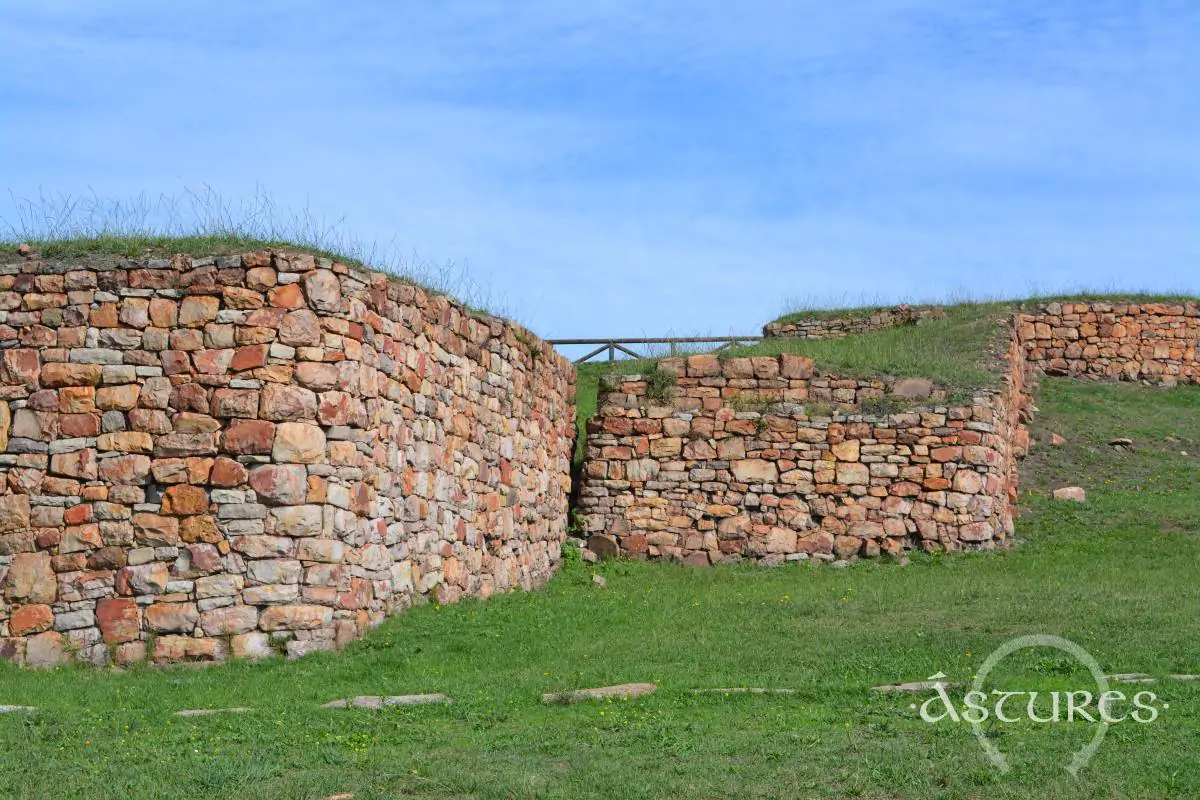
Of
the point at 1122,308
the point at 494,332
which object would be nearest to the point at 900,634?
the point at 494,332

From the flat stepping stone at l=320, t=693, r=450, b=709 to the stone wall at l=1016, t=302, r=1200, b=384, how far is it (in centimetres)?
1938

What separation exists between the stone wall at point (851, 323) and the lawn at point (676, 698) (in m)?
10.1

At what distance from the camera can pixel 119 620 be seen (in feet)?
37.9

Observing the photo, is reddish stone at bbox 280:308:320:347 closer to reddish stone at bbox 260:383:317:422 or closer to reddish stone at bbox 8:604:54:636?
reddish stone at bbox 260:383:317:422

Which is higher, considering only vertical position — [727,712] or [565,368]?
[565,368]

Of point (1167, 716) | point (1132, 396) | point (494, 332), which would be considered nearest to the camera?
point (1167, 716)

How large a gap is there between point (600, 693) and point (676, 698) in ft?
1.89

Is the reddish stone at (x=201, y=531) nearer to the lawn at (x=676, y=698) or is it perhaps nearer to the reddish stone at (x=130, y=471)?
the reddish stone at (x=130, y=471)

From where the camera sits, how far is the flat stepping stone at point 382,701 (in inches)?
376

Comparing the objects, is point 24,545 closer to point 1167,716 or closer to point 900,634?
point 900,634

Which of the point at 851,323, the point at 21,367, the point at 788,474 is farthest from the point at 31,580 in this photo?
the point at 851,323

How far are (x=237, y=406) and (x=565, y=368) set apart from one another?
6996 millimetres

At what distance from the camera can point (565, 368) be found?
18.1m

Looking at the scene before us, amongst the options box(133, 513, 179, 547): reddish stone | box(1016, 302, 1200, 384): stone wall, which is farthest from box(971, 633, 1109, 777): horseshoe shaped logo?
box(1016, 302, 1200, 384): stone wall
